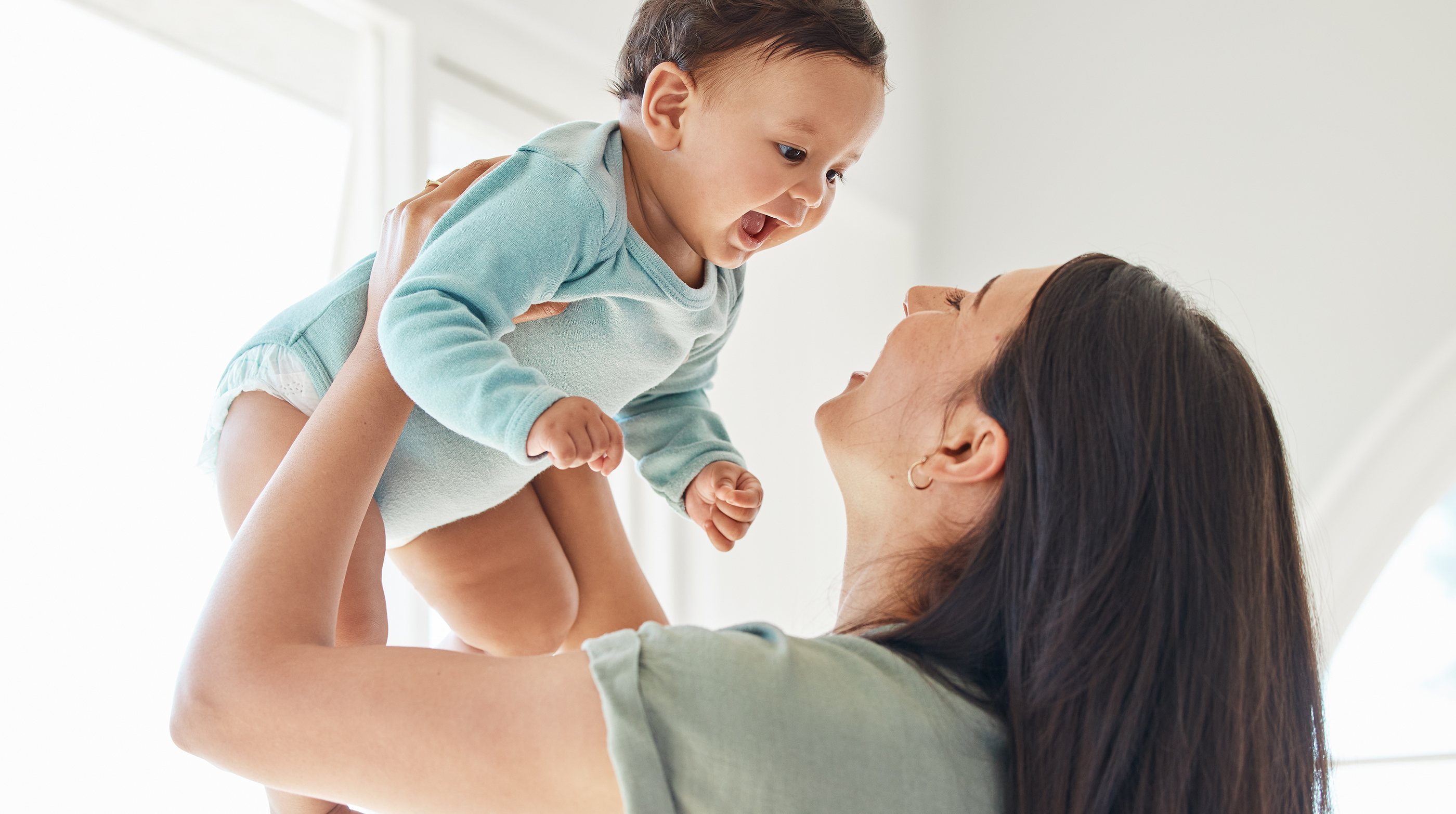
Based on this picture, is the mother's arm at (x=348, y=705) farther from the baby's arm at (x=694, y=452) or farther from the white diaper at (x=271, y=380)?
the baby's arm at (x=694, y=452)

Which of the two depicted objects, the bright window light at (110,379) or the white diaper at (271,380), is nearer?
the white diaper at (271,380)

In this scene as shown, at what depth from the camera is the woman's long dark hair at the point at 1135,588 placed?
2.15 feet

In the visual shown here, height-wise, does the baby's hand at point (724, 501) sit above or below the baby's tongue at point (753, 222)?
below

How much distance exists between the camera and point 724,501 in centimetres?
95

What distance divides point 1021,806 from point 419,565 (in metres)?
0.55

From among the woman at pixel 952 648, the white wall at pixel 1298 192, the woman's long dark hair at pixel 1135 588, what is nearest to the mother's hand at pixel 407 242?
the woman at pixel 952 648

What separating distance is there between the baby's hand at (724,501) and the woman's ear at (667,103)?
282mm

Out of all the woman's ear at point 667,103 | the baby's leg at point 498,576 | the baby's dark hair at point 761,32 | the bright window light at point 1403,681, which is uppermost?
the baby's dark hair at point 761,32

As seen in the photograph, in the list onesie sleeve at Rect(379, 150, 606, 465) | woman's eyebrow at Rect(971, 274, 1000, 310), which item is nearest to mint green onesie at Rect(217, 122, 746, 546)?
onesie sleeve at Rect(379, 150, 606, 465)

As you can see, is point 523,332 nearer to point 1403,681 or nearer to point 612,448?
point 612,448

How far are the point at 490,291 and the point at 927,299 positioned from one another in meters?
0.37

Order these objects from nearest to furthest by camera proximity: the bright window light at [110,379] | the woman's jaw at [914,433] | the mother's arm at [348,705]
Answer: the mother's arm at [348,705] < the woman's jaw at [914,433] < the bright window light at [110,379]

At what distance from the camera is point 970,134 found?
328cm

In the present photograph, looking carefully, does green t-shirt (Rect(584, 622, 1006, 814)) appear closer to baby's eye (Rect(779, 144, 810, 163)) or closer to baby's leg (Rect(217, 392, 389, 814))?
baby's leg (Rect(217, 392, 389, 814))
